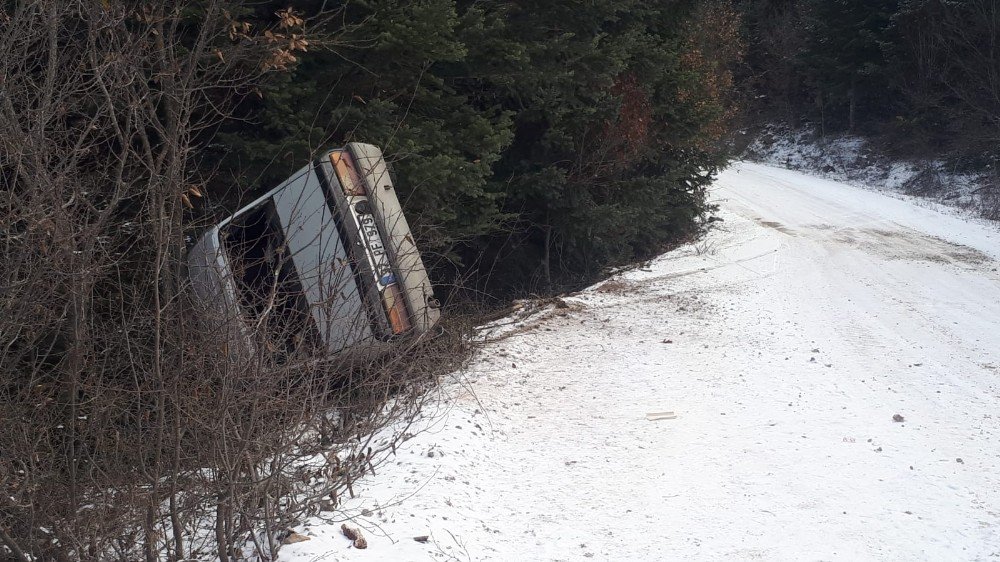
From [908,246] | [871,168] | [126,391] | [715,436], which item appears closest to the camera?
[126,391]

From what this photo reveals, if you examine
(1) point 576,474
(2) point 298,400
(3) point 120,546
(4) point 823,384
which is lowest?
(4) point 823,384

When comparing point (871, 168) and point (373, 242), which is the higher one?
point (373, 242)

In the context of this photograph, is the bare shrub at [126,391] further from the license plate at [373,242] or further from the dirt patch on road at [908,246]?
the dirt patch on road at [908,246]

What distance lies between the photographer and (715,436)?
268 inches

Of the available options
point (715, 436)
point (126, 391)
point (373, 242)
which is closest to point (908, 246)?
point (715, 436)

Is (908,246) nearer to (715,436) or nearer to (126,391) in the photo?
(715,436)

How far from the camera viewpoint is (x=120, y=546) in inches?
164

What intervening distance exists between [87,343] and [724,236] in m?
14.9

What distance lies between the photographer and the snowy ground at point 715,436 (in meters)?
5.15

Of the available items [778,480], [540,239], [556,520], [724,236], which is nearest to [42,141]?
[556,520]

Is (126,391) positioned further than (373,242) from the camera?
No

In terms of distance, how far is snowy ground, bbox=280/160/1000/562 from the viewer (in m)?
5.15

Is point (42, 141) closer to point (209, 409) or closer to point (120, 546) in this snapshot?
point (209, 409)

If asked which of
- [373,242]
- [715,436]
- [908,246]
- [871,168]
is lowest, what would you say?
[871,168]
